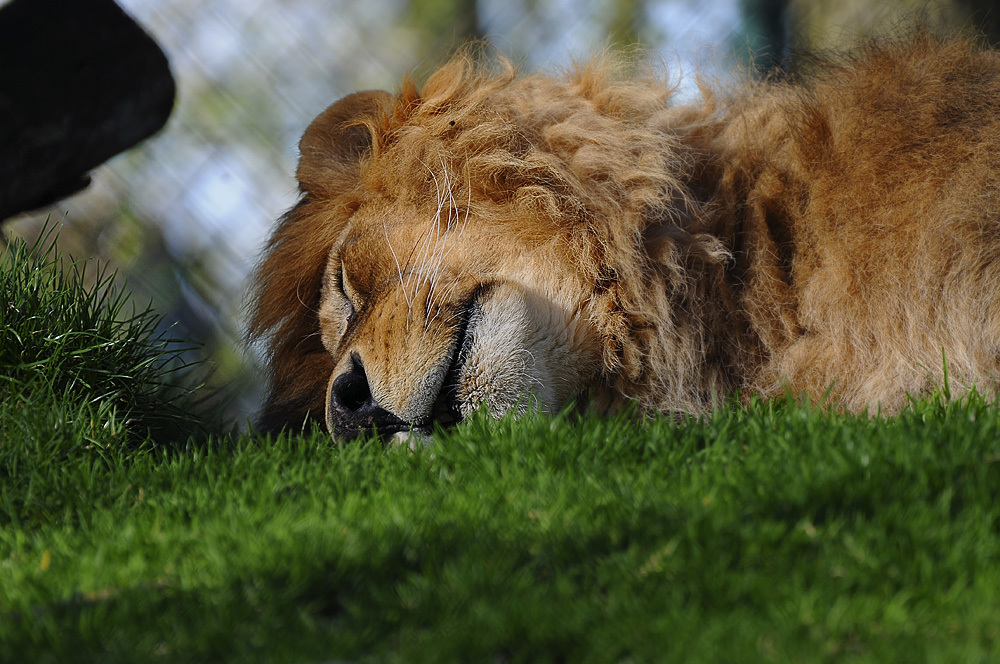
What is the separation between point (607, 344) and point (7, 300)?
228 cm

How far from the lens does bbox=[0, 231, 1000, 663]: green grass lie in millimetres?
1569

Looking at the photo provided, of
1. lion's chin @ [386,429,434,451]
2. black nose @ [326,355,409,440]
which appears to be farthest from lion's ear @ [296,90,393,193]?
lion's chin @ [386,429,434,451]

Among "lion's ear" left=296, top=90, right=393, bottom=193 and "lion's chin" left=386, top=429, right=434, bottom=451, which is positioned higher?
"lion's ear" left=296, top=90, right=393, bottom=193

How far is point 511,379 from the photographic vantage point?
2943 millimetres

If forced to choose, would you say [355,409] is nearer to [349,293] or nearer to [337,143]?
[349,293]

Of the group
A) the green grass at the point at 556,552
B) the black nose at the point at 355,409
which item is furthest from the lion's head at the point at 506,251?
the green grass at the point at 556,552

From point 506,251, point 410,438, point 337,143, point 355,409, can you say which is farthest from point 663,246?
point 337,143

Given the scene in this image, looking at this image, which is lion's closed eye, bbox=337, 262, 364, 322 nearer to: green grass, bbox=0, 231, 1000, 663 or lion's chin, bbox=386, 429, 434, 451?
lion's chin, bbox=386, 429, 434, 451

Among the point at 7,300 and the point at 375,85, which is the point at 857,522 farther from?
the point at 375,85

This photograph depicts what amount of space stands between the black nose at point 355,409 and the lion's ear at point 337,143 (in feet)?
2.65

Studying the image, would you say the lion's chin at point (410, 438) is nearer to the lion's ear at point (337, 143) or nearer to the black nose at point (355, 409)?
the black nose at point (355, 409)

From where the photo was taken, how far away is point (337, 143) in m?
3.54

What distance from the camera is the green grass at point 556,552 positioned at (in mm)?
1569

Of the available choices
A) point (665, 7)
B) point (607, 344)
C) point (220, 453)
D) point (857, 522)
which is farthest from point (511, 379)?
point (665, 7)
